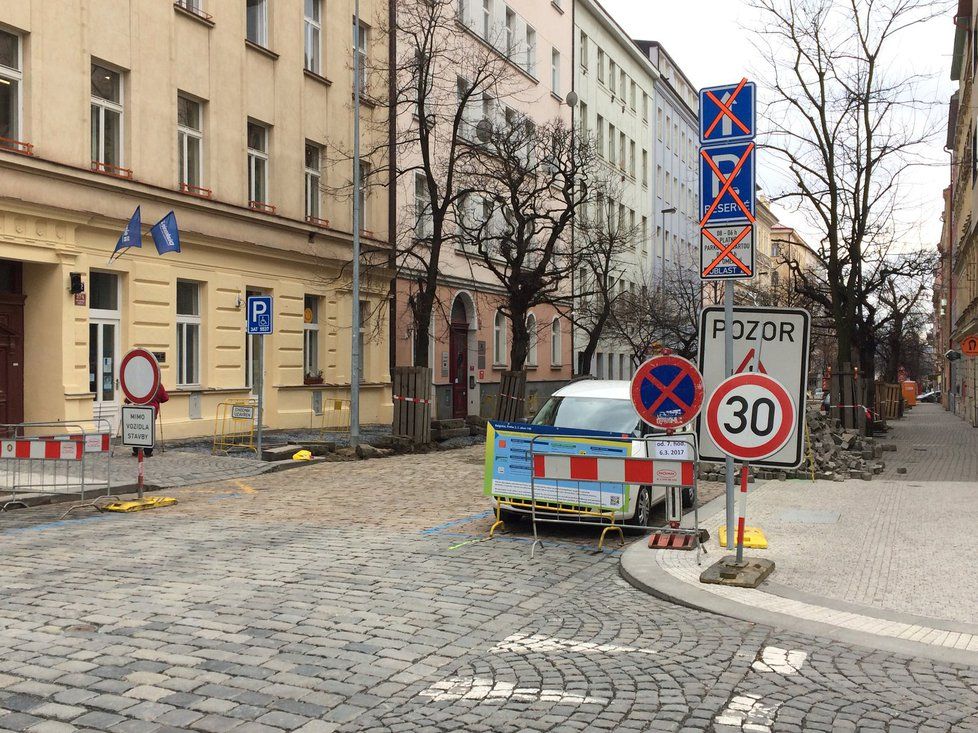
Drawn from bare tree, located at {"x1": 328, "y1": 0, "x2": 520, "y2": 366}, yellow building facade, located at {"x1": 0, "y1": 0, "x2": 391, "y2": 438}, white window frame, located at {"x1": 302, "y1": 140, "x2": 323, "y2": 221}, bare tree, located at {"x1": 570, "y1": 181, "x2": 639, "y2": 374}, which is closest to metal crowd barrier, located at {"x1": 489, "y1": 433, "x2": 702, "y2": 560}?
yellow building facade, located at {"x1": 0, "y1": 0, "x2": 391, "y2": 438}

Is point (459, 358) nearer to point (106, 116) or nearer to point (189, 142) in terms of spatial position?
point (189, 142)

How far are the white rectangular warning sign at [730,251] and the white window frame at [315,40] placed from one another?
65.7ft

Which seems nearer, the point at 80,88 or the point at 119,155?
the point at 80,88

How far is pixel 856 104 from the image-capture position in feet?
88.7

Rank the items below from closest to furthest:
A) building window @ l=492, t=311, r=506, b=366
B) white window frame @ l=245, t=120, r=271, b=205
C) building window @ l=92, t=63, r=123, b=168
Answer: building window @ l=92, t=63, r=123, b=168 < white window frame @ l=245, t=120, r=271, b=205 < building window @ l=492, t=311, r=506, b=366

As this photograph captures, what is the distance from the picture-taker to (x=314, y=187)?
2645 centimetres

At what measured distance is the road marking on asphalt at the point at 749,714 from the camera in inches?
175

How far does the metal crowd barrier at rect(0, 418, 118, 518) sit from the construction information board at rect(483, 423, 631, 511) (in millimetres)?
4825

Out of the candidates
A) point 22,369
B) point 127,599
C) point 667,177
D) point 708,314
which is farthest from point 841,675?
point 667,177

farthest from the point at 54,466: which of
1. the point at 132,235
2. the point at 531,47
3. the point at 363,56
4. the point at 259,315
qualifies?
the point at 531,47

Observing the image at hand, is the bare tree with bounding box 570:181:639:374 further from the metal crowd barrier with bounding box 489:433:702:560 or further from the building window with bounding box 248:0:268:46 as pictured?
the metal crowd barrier with bounding box 489:433:702:560

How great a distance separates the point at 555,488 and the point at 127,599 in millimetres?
4405

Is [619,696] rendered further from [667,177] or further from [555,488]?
[667,177]

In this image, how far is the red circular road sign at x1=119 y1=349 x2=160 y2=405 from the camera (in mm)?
11977
